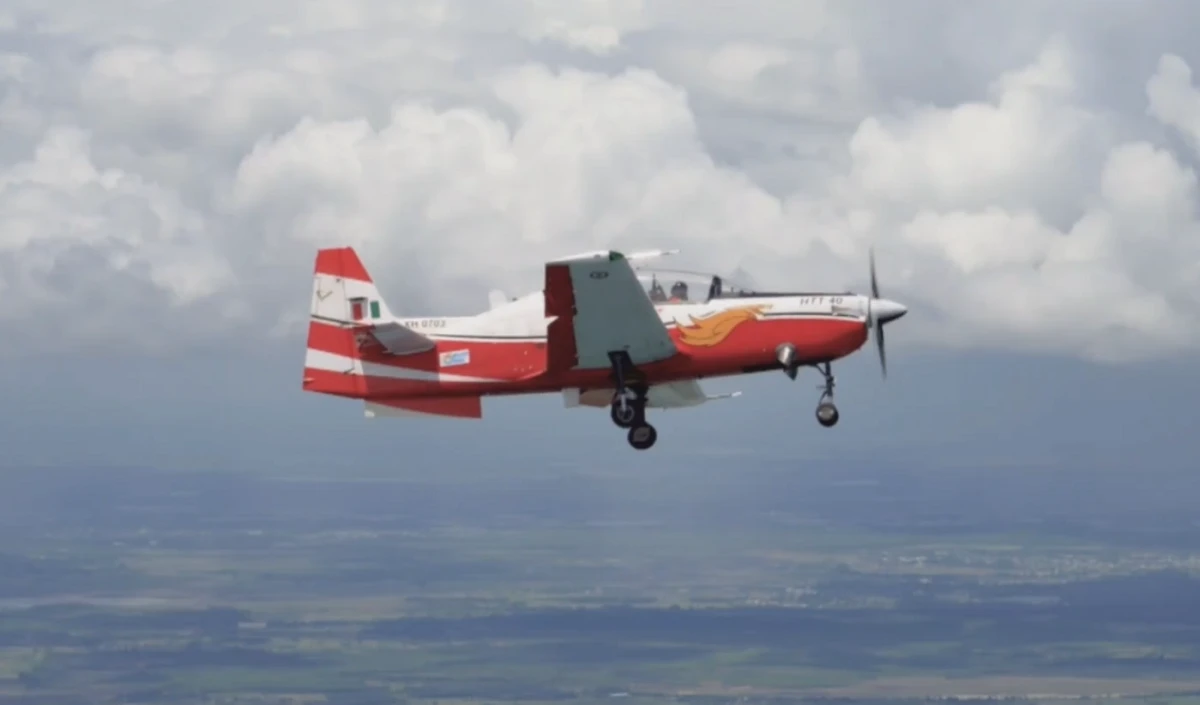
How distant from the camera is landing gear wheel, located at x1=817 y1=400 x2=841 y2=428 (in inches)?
1439

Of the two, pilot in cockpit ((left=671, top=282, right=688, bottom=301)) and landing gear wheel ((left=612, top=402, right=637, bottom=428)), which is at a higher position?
pilot in cockpit ((left=671, top=282, right=688, bottom=301))

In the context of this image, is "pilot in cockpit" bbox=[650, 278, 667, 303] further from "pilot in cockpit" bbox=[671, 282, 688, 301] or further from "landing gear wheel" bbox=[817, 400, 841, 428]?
"landing gear wheel" bbox=[817, 400, 841, 428]

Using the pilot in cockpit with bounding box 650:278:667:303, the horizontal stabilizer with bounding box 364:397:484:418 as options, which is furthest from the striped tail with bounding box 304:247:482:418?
the pilot in cockpit with bounding box 650:278:667:303

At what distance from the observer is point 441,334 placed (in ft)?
129

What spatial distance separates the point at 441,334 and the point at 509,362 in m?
1.74

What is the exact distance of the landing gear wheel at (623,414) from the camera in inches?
1476

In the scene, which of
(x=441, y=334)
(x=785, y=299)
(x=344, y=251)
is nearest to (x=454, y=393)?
(x=441, y=334)

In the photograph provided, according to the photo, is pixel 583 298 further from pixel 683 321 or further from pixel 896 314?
pixel 896 314

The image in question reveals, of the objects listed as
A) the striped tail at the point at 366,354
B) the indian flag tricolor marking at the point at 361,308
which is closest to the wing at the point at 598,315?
the striped tail at the point at 366,354

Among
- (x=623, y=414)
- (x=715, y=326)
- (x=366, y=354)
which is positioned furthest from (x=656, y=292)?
(x=366, y=354)

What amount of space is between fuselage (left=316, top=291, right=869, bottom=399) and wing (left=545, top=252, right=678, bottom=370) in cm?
44

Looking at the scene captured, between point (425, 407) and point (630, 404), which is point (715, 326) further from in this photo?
point (425, 407)

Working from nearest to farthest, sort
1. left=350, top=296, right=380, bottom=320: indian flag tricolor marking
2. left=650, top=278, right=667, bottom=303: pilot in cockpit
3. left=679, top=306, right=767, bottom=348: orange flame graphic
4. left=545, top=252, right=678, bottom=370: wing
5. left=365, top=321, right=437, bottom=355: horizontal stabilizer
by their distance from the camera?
left=545, top=252, right=678, bottom=370: wing
left=679, top=306, right=767, bottom=348: orange flame graphic
left=650, top=278, right=667, bottom=303: pilot in cockpit
left=365, top=321, right=437, bottom=355: horizontal stabilizer
left=350, top=296, right=380, bottom=320: indian flag tricolor marking

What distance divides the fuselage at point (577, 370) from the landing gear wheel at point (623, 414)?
26.2 inches
